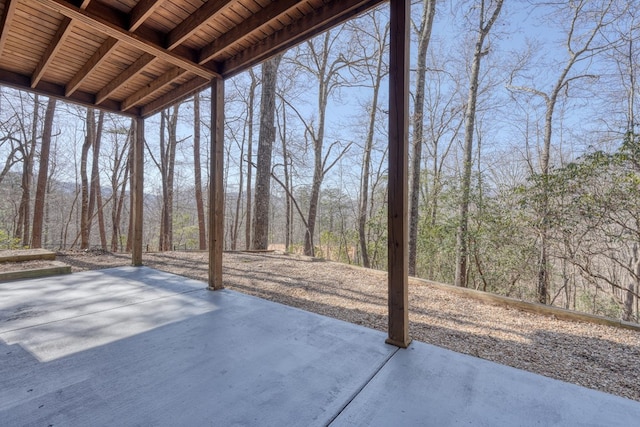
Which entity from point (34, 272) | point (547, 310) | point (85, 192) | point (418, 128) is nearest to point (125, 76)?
point (34, 272)

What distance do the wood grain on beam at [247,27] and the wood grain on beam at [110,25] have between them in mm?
234

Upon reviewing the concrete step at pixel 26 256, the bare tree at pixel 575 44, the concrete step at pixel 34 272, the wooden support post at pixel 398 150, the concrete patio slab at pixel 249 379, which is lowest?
the concrete patio slab at pixel 249 379

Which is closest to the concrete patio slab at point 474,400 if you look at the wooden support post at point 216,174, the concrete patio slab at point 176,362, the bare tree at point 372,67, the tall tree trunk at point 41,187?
the concrete patio slab at point 176,362

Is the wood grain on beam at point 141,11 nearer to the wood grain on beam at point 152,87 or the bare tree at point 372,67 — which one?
the wood grain on beam at point 152,87

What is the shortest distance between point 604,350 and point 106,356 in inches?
147

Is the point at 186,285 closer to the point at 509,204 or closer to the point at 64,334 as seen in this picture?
the point at 64,334

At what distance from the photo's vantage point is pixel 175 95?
391cm

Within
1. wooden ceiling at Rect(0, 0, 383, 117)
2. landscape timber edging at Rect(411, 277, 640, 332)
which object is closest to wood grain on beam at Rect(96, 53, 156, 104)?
wooden ceiling at Rect(0, 0, 383, 117)

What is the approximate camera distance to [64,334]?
84.8 inches

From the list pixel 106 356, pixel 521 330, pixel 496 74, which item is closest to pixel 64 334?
pixel 106 356

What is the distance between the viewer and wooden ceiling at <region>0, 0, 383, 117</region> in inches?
93.7

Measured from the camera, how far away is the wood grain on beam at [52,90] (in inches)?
141

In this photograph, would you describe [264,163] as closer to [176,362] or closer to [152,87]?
[152,87]

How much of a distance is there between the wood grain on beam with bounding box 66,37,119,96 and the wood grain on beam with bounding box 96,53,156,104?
33 cm
